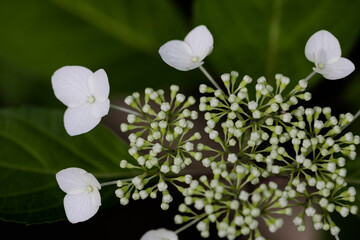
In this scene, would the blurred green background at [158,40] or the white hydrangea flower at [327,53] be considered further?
the blurred green background at [158,40]

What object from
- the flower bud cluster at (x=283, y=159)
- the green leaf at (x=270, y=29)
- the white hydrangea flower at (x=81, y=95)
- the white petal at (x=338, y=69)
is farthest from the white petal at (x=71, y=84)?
the white petal at (x=338, y=69)

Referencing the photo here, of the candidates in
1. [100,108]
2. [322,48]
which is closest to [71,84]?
[100,108]

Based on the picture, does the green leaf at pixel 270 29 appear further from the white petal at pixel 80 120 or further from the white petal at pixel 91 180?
the white petal at pixel 91 180

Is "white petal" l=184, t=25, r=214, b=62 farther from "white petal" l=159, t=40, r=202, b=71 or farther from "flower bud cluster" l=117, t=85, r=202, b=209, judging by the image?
"flower bud cluster" l=117, t=85, r=202, b=209

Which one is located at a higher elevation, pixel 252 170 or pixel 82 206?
pixel 82 206

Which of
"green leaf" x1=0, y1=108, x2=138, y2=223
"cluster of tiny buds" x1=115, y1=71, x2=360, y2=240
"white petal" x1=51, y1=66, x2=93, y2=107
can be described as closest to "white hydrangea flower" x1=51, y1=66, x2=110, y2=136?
"white petal" x1=51, y1=66, x2=93, y2=107

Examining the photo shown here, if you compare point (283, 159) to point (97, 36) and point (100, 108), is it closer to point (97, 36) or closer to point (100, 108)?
point (100, 108)
